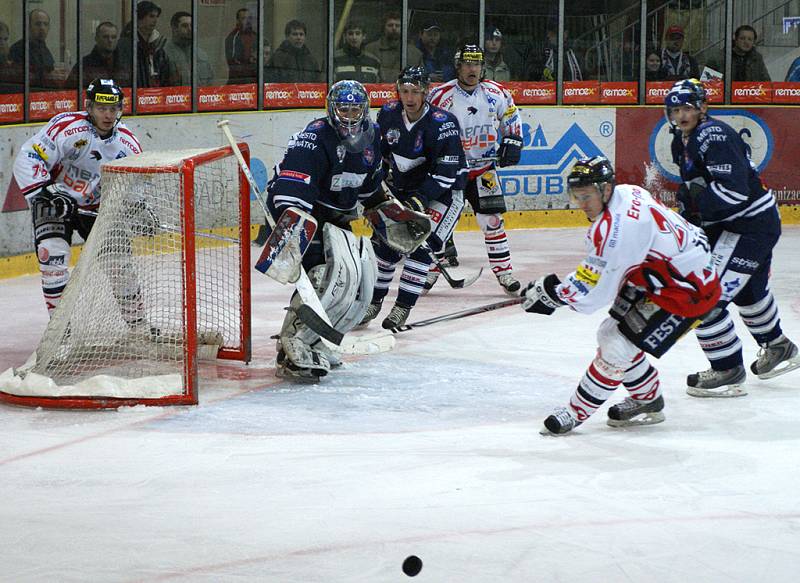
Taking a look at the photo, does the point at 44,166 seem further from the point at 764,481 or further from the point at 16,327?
the point at 764,481

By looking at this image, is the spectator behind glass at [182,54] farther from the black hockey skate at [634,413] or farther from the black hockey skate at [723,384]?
the black hockey skate at [634,413]

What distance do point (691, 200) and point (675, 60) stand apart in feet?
18.4

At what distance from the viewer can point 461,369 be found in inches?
202

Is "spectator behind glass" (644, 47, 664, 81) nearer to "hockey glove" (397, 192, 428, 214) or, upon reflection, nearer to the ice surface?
"hockey glove" (397, 192, 428, 214)

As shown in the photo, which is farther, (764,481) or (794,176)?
(794,176)

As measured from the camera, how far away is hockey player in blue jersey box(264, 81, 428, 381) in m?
4.84

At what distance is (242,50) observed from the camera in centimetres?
891

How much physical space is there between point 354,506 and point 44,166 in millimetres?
2580

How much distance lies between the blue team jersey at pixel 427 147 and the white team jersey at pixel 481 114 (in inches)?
32.9

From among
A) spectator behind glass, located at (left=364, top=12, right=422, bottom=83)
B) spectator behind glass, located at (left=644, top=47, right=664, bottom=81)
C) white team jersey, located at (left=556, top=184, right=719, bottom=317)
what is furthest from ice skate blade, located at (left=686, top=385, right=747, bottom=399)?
spectator behind glass, located at (left=644, top=47, right=664, bottom=81)

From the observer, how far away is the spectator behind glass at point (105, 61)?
7.96 metres

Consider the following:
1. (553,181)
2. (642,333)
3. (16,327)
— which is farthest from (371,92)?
(642,333)

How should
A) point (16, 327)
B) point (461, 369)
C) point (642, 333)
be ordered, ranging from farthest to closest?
point (16, 327)
point (461, 369)
point (642, 333)

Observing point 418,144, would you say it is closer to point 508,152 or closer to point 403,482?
point 508,152
